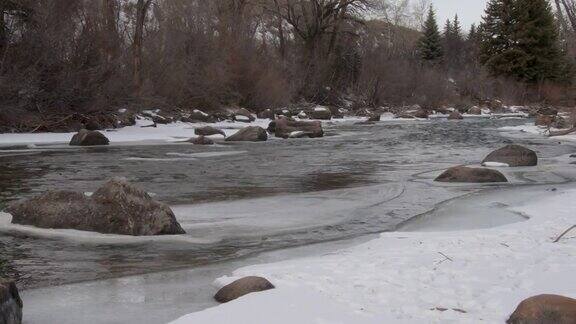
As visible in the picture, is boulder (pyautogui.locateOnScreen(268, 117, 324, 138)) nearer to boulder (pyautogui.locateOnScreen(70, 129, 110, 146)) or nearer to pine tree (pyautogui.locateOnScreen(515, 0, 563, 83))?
boulder (pyautogui.locateOnScreen(70, 129, 110, 146))

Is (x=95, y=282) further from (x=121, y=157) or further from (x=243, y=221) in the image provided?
(x=121, y=157)

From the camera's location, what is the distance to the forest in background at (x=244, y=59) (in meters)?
22.1

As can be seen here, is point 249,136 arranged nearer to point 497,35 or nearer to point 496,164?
point 496,164

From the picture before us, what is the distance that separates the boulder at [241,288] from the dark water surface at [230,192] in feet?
3.41

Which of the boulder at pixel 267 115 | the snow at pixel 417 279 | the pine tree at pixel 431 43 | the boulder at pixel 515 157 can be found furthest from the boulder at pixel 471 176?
the pine tree at pixel 431 43

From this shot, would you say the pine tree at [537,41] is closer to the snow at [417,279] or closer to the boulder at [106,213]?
the snow at [417,279]

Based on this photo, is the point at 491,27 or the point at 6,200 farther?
the point at 491,27

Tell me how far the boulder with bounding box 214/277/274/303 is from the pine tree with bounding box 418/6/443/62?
77.3m

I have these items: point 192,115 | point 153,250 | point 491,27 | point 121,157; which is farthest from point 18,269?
point 491,27

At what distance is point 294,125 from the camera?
24.4 m

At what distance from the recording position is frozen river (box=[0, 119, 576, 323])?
15.7ft

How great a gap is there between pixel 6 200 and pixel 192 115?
2165cm

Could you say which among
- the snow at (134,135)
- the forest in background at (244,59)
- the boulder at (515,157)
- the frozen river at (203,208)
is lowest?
the frozen river at (203,208)

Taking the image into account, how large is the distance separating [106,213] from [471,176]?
21.3ft
